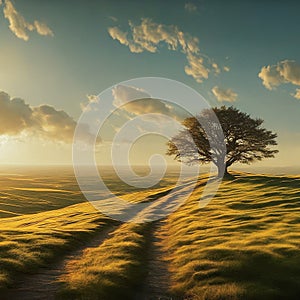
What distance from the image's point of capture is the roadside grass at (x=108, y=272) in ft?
65.4

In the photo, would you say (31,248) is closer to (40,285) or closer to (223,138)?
(40,285)

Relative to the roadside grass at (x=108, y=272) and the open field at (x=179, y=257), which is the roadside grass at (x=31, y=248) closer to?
the open field at (x=179, y=257)

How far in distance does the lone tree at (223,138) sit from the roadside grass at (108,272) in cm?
5661

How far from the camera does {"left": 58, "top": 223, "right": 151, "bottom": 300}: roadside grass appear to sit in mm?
19938

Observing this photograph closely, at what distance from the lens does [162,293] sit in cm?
2012

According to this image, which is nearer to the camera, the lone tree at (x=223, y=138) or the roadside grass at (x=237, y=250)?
the roadside grass at (x=237, y=250)

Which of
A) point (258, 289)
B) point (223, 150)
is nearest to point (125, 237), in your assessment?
point (258, 289)

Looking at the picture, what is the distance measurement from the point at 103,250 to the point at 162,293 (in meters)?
12.7

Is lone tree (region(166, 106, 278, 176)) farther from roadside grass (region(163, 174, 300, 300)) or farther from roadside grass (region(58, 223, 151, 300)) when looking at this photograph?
roadside grass (region(58, 223, 151, 300))

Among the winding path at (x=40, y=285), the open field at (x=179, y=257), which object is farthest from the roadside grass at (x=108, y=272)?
the winding path at (x=40, y=285)

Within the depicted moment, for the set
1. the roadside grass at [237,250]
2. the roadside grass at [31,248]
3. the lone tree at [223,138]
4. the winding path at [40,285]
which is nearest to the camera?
the winding path at [40,285]

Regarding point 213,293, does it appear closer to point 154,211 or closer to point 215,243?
point 215,243

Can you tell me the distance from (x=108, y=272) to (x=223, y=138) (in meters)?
68.9

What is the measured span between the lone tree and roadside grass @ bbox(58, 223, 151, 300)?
186 feet
